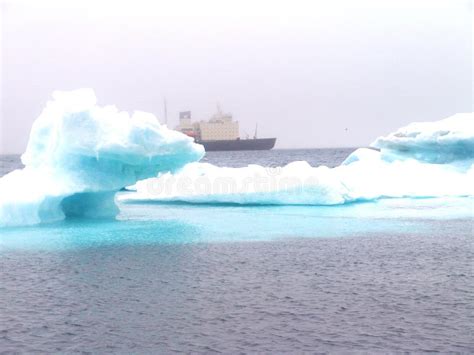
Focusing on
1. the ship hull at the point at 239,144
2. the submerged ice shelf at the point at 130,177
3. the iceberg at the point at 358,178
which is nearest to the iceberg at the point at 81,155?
the submerged ice shelf at the point at 130,177

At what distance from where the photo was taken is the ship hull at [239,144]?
239 feet

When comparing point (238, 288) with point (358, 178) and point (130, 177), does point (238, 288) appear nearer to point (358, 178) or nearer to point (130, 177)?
point (130, 177)

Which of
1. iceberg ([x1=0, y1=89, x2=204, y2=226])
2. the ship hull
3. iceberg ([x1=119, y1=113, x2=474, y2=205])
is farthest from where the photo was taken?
the ship hull

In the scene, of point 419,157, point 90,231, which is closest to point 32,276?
point 90,231

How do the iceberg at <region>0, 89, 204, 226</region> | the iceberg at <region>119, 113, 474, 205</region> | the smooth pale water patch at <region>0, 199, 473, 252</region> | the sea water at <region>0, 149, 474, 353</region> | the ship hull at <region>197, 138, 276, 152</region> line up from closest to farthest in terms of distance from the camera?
the sea water at <region>0, 149, 474, 353</region>
the smooth pale water patch at <region>0, 199, 473, 252</region>
the iceberg at <region>0, 89, 204, 226</region>
the iceberg at <region>119, 113, 474, 205</region>
the ship hull at <region>197, 138, 276, 152</region>

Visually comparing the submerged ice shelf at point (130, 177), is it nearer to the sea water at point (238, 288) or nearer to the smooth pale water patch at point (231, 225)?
the smooth pale water patch at point (231, 225)

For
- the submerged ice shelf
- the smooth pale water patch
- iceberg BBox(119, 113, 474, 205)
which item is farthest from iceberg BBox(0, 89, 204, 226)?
iceberg BBox(119, 113, 474, 205)

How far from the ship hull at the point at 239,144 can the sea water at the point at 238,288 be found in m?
58.4

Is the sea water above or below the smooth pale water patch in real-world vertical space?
below

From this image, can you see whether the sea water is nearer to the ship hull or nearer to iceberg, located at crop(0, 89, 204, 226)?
iceberg, located at crop(0, 89, 204, 226)

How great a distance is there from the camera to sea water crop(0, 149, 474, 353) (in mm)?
5605

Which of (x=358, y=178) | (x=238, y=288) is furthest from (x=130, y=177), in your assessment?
(x=358, y=178)

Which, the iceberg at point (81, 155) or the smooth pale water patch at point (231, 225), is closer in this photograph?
the smooth pale water patch at point (231, 225)

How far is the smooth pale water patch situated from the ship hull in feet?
175
